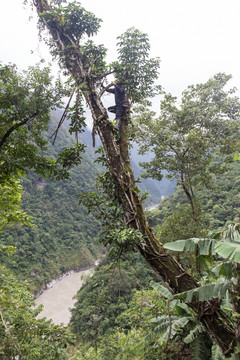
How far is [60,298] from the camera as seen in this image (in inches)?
1107

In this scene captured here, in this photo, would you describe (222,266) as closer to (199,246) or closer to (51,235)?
(199,246)

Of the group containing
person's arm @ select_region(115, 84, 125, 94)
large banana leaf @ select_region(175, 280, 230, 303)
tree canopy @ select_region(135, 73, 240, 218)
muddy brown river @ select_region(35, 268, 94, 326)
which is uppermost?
person's arm @ select_region(115, 84, 125, 94)

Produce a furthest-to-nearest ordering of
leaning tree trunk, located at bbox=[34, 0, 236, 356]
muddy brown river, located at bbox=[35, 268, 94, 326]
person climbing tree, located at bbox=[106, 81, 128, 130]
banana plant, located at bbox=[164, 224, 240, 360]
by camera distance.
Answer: muddy brown river, located at bbox=[35, 268, 94, 326] < person climbing tree, located at bbox=[106, 81, 128, 130] < leaning tree trunk, located at bbox=[34, 0, 236, 356] < banana plant, located at bbox=[164, 224, 240, 360]

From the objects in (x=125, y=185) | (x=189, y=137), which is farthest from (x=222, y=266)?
(x=189, y=137)

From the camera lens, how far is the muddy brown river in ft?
79.2

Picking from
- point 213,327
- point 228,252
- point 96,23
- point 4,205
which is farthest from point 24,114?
point 213,327

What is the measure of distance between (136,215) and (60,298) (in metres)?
30.8

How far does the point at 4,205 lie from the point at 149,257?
9.90 ft

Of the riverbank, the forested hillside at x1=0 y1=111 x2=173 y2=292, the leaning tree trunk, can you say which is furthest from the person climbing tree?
the riverbank

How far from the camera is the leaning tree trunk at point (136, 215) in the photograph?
6.81 feet

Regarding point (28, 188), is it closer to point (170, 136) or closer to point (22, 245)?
point (22, 245)

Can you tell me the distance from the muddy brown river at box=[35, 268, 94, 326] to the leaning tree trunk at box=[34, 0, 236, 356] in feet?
69.1

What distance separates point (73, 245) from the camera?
42.3 metres

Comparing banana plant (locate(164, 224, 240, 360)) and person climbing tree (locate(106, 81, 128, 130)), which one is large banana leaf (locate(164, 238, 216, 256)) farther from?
person climbing tree (locate(106, 81, 128, 130))
